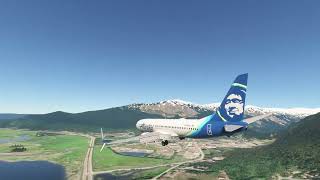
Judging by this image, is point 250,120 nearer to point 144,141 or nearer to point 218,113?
point 218,113

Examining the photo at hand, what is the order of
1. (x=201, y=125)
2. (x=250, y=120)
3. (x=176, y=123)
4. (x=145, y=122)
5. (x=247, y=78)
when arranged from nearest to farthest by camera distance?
(x=247, y=78), (x=250, y=120), (x=201, y=125), (x=176, y=123), (x=145, y=122)

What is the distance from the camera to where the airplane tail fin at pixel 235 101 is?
293 ft

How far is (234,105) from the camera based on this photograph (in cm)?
9212

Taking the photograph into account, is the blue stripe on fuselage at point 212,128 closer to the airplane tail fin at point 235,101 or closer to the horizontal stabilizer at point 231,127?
the horizontal stabilizer at point 231,127

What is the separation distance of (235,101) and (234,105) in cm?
150

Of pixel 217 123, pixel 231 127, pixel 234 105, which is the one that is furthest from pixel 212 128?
pixel 234 105

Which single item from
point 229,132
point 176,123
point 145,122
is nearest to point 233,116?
point 229,132

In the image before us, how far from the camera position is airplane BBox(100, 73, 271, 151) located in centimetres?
9025

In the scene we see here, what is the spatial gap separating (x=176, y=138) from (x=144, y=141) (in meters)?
13.9

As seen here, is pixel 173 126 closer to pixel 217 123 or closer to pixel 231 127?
pixel 217 123

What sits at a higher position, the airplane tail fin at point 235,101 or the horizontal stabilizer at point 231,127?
the airplane tail fin at point 235,101

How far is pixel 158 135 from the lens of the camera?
384 ft

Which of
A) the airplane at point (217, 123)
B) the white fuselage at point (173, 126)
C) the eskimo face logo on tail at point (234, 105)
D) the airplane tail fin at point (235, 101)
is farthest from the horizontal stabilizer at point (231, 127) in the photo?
the white fuselage at point (173, 126)

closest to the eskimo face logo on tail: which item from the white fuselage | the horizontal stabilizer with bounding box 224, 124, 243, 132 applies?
the horizontal stabilizer with bounding box 224, 124, 243, 132
